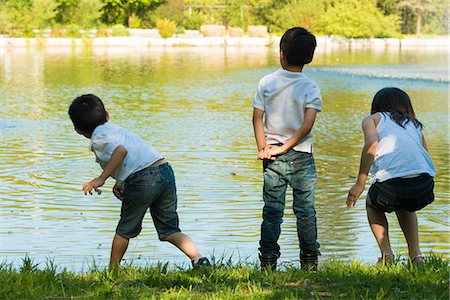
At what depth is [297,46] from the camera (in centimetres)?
491

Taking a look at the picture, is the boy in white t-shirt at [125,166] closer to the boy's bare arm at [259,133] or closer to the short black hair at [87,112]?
the short black hair at [87,112]

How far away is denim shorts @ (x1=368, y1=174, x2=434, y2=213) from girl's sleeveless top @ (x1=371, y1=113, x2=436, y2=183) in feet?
0.11

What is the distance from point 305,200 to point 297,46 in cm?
82

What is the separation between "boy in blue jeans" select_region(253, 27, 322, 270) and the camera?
16.0ft

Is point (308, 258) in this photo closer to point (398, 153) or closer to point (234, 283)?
point (398, 153)

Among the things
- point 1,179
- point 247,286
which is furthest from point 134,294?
point 1,179

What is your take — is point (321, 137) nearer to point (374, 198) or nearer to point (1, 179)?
point (1, 179)

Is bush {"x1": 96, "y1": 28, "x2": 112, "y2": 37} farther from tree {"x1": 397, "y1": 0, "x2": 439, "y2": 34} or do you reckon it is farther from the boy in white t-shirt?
the boy in white t-shirt

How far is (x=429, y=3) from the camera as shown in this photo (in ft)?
247

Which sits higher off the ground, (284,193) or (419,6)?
(419,6)

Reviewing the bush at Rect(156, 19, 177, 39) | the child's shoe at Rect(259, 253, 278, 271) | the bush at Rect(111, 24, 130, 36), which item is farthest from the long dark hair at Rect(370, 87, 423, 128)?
the bush at Rect(156, 19, 177, 39)

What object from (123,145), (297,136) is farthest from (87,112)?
(297,136)

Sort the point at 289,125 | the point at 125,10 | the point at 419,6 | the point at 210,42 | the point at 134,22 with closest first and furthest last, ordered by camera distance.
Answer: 1. the point at 289,125
2. the point at 210,42
3. the point at 134,22
4. the point at 125,10
5. the point at 419,6

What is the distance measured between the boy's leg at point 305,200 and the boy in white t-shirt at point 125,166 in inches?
22.2
